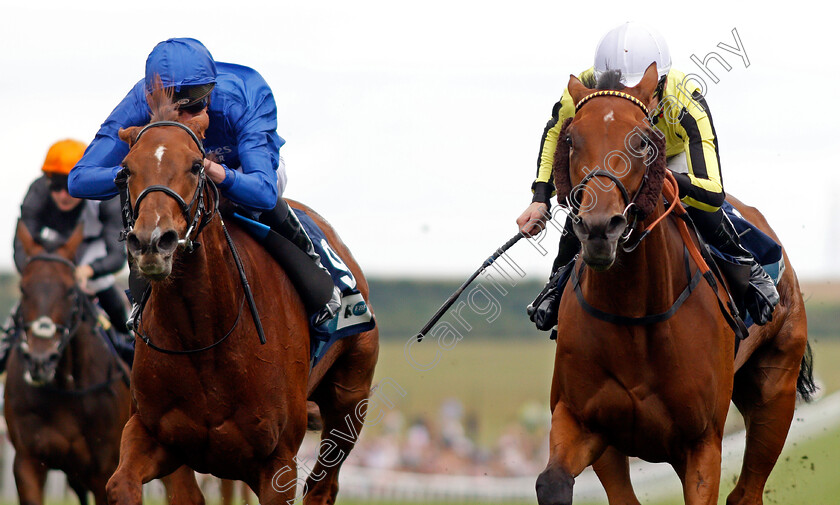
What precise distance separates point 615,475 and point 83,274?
4.12m

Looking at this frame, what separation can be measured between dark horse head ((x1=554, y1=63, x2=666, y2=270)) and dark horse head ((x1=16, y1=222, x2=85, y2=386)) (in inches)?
176

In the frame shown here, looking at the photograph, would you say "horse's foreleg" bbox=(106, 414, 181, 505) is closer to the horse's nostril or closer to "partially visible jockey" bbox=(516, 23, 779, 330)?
the horse's nostril

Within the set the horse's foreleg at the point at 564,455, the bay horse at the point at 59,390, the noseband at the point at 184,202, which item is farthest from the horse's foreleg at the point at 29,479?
the horse's foreleg at the point at 564,455

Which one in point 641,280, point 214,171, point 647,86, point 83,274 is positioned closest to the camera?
point 214,171

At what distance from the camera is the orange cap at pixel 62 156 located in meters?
8.50

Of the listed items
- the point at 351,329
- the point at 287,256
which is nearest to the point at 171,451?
A: the point at 287,256

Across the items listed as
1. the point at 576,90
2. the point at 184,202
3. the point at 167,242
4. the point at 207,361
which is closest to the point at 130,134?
the point at 184,202

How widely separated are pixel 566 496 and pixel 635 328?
2.60 feet

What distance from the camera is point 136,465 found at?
16.9 ft

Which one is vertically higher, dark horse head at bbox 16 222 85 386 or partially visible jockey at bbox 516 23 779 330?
partially visible jockey at bbox 516 23 779 330

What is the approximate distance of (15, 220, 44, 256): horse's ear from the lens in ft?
27.3

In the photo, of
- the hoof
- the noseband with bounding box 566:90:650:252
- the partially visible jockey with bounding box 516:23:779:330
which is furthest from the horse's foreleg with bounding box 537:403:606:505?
the noseband with bounding box 566:90:650:252

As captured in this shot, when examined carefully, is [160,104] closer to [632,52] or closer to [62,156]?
[632,52]

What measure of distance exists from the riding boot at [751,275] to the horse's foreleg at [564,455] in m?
1.19
